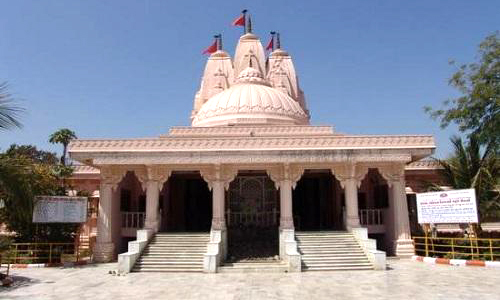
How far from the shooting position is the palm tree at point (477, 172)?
648 inches

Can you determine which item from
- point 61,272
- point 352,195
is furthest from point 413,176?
point 61,272

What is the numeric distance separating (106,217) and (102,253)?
1400 millimetres

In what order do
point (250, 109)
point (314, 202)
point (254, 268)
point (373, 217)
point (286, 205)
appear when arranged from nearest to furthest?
point (254, 268), point (286, 205), point (373, 217), point (314, 202), point (250, 109)

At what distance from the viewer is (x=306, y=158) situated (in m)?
16.8

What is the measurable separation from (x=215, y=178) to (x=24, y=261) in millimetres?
7769

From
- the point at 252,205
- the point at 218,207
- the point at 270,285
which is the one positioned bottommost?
the point at 270,285

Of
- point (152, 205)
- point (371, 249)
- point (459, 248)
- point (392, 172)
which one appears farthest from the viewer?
point (392, 172)

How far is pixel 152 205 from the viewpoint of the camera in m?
17.3

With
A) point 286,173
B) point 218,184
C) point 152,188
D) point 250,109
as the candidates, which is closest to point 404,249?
point 286,173

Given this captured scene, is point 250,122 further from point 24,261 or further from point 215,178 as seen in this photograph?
point 24,261

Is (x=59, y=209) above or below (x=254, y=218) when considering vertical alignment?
above

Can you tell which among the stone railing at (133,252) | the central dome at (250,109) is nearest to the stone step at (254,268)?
the stone railing at (133,252)

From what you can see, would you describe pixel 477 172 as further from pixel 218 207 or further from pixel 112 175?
pixel 112 175

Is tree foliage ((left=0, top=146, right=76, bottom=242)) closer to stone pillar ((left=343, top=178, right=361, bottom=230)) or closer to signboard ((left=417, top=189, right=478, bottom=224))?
stone pillar ((left=343, top=178, right=361, bottom=230))
